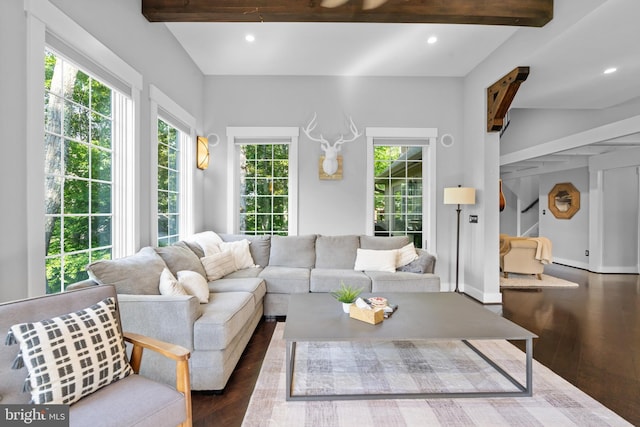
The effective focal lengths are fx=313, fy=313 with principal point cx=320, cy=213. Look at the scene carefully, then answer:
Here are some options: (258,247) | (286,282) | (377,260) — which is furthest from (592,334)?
(258,247)

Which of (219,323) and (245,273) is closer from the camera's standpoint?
(219,323)

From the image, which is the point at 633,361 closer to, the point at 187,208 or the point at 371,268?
the point at 371,268

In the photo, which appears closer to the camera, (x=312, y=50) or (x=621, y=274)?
(x=312, y=50)

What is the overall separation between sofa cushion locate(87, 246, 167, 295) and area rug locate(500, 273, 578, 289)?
4.91m

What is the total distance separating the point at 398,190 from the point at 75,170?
3880 mm

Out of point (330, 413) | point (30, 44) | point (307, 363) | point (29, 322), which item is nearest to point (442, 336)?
point (330, 413)

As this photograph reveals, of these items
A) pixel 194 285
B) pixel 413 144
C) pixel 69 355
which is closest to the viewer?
pixel 69 355

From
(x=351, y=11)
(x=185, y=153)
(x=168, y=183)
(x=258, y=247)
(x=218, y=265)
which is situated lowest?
(x=218, y=265)

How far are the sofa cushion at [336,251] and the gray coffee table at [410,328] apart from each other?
1.42 m

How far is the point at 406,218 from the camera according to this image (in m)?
4.78

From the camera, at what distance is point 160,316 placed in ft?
6.34

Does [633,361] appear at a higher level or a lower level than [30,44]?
lower

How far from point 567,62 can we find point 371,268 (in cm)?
313

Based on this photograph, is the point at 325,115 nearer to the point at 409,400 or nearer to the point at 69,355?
the point at 409,400
